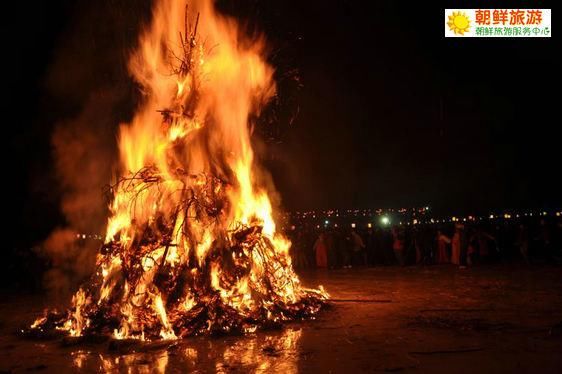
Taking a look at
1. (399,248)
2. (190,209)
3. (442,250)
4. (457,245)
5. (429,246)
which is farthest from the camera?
(429,246)

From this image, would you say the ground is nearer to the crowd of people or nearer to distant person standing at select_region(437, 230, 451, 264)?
the crowd of people

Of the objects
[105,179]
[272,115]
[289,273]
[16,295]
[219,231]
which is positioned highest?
[272,115]

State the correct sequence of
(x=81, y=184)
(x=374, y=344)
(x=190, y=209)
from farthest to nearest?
(x=81, y=184), (x=190, y=209), (x=374, y=344)

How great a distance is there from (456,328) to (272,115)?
6539 mm

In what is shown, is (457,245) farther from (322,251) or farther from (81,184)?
(81,184)

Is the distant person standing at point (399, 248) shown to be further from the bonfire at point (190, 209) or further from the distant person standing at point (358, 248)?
the bonfire at point (190, 209)

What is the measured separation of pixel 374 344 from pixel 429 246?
471 inches

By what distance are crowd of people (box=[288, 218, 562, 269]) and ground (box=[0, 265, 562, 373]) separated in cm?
585

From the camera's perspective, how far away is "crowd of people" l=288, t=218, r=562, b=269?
17672 millimetres

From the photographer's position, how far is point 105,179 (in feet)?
48.5

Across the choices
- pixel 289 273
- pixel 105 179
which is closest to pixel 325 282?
pixel 289 273

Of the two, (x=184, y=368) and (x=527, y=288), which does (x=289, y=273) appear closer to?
(x=184, y=368)

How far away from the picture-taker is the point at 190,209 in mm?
10062

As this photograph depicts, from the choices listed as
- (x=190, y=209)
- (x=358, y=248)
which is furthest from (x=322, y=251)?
(x=190, y=209)
